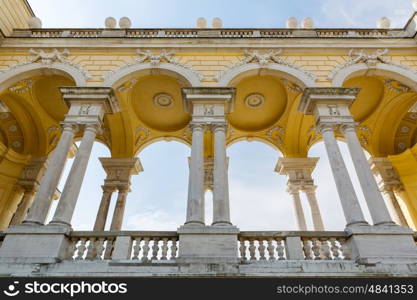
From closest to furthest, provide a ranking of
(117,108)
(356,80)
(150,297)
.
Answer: (150,297)
(117,108)
(356,80)

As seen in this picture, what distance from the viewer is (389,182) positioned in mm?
14195

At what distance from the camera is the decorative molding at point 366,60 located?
11174 mm

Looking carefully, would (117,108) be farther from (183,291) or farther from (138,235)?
(183,291)

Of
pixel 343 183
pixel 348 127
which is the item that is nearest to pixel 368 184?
pixel 343 183

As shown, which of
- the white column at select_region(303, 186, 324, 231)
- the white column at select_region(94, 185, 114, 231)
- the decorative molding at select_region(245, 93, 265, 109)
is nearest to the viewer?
the white column at select_region(94, 185, 114, 231)

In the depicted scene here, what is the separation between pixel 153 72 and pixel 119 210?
6.56m

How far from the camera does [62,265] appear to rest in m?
6.74

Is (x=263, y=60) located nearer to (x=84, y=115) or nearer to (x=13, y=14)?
(x=84, y=115)

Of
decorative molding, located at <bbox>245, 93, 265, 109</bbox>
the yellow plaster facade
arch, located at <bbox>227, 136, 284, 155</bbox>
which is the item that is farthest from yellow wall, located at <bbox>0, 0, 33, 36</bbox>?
arch, located at <bbox>227, 136, 284, 155</bbox>

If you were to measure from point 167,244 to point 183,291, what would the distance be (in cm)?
167

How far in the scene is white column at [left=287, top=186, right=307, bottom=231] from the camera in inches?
523

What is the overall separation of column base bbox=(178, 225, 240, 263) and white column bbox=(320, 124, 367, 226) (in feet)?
11.1

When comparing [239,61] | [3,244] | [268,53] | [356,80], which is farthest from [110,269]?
[356,80]

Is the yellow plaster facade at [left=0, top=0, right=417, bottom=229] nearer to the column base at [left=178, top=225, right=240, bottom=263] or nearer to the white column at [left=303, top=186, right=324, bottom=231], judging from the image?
the white column at [left=303, top=186, right=324, bottom=231]
